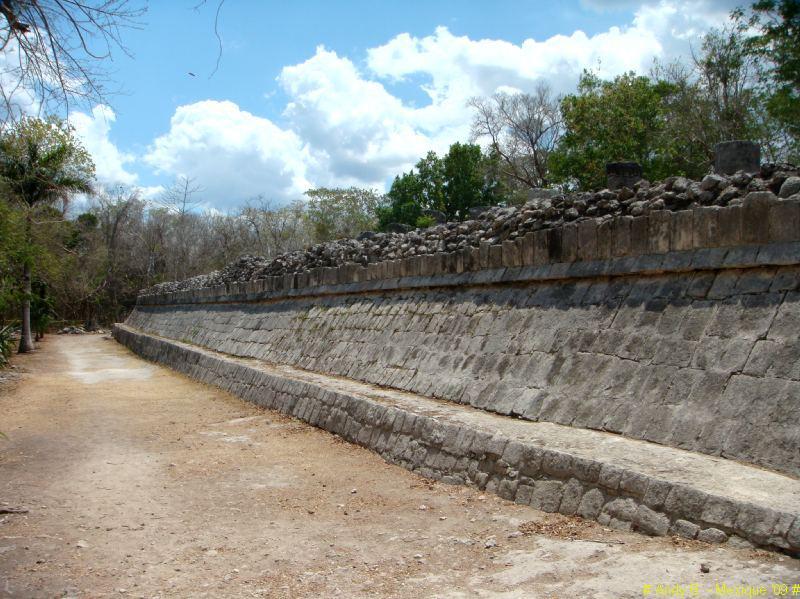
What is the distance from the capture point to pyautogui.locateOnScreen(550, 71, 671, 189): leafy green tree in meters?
23.6

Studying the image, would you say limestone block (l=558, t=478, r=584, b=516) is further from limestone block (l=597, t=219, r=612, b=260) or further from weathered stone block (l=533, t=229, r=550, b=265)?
weathered stone block (l=533, t=229, r=550, b=265)

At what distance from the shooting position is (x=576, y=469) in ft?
14.1

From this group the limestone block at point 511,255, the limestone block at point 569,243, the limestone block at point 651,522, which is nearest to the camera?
the limestone block at point 651,522

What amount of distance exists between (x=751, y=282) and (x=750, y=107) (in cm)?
2195

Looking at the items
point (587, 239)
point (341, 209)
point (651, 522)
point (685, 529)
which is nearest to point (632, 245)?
point (587, 239)

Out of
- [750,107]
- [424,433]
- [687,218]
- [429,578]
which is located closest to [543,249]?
[687,218]

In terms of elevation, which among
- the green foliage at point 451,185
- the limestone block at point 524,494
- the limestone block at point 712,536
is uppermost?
the green foliage at point 451,185

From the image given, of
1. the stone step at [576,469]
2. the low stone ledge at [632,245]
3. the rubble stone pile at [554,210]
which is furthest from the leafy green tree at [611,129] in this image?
the stone step at [576,469]

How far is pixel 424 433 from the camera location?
599cm

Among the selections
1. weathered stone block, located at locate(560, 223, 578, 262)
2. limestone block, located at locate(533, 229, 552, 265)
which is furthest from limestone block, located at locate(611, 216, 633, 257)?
limestone block, located at locate(533, 229, 552, 265)

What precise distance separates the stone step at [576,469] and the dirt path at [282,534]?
0.39 feet

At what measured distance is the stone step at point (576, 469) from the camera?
3.33 meters

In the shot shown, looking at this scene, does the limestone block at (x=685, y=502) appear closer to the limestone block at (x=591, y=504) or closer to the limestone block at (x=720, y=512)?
the limestone block at (x=720, y=512)

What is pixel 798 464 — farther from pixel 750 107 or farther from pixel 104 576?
pixel 750 107
